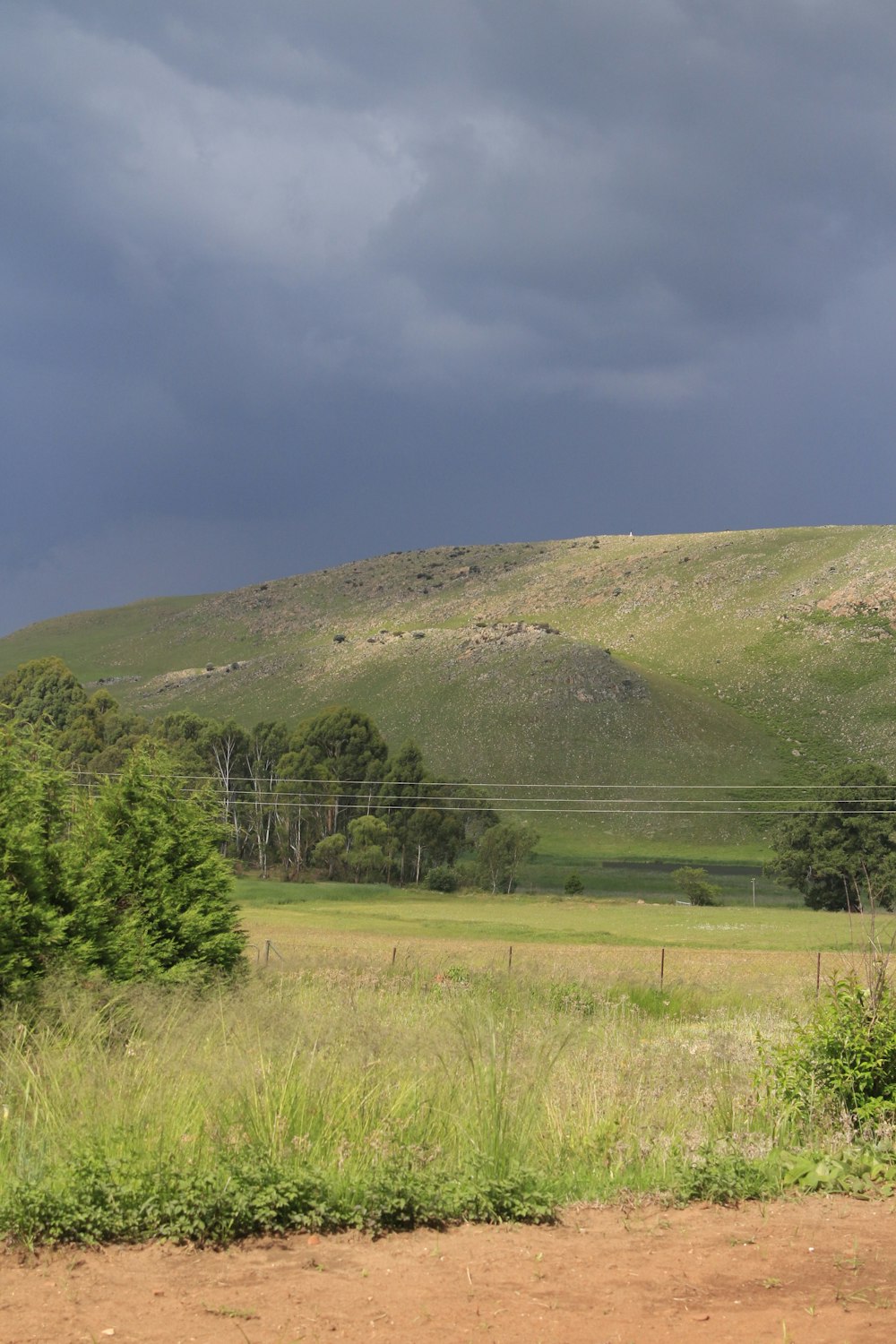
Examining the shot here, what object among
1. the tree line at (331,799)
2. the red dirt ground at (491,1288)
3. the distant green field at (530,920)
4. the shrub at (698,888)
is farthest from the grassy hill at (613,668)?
the red dirt ground at (491,1288)

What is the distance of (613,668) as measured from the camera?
12825 centimetres

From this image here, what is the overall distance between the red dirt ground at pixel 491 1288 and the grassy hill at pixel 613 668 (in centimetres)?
9665

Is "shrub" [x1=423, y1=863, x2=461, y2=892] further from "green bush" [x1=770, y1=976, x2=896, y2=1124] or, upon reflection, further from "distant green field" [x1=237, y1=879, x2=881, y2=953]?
A: "green bush" [x1=770, y1=976, x2=896, y2=1124]

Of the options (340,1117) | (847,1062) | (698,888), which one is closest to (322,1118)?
(340,1117)

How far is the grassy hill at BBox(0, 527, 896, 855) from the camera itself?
116 metres

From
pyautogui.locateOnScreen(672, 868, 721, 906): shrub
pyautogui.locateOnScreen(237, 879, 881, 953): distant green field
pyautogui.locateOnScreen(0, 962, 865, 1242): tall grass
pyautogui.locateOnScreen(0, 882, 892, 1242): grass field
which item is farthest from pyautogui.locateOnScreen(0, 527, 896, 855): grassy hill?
pyautogui.locateOnScreen(0, 962, 865, 1242): tall grass

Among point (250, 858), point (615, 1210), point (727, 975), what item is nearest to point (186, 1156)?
point (615, 1210)

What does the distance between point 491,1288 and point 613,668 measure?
124 metres

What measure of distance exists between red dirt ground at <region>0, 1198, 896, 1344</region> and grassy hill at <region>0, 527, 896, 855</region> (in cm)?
9665

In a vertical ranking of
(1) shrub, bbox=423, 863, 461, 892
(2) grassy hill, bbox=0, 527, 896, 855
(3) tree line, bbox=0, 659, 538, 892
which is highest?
(2) grassy hill, bbox=0, 527, 896, 855

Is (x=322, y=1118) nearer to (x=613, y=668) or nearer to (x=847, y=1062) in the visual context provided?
(x=847, y=1062)

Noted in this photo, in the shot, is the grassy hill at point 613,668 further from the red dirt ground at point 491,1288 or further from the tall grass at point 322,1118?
the red dirt ground at point 491,1288

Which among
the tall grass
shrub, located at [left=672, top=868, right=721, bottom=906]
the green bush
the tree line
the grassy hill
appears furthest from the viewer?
the grassy hill

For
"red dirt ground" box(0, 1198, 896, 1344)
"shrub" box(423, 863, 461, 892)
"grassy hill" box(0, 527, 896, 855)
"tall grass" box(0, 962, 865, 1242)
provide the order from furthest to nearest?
1. "grassy hill" box(0, 527, 896, 855)
2. "shrub" box(423, 863, 461, 892)
3. "tall grass" box(0, 962, 865, 1242)
4. "red dirt ground" box(0, 1198, 896, 1344)
